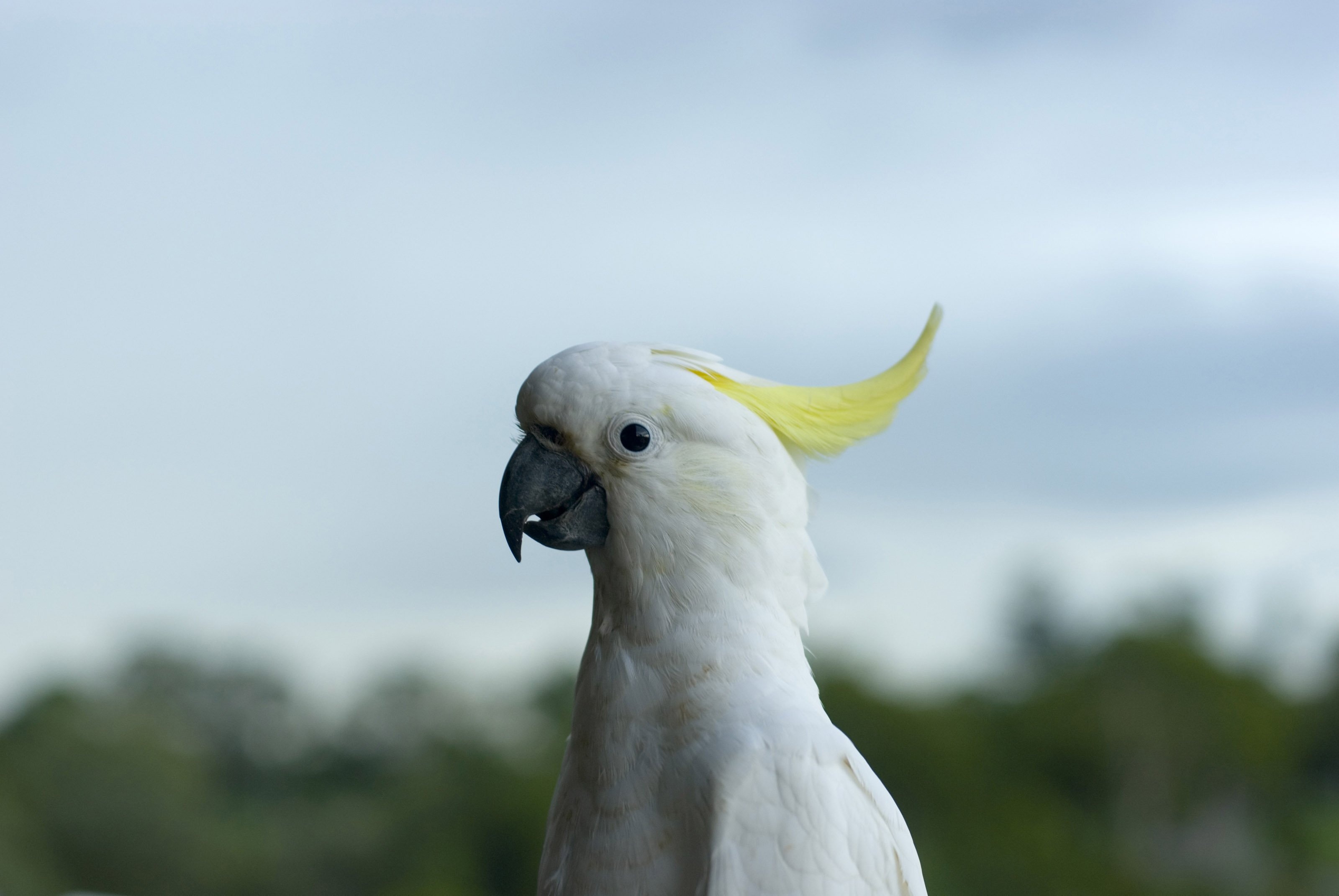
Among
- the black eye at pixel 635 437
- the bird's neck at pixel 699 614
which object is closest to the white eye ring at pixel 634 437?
the black eye at pixel 635 437

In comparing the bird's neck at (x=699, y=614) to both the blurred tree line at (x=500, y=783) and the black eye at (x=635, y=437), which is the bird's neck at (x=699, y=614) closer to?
the black eye at (x=635, y=437)

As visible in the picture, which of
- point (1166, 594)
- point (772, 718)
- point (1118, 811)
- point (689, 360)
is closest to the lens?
point (772, 718)

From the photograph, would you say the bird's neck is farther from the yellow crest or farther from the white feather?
the yellow crest

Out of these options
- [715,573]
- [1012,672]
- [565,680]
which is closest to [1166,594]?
[1012,672]

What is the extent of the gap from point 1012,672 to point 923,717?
0.53 meters

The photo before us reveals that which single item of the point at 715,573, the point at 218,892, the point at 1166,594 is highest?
the point at 715,573

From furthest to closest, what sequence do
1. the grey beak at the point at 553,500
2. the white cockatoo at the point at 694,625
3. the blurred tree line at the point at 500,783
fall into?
the blurred tree line at the point at 500,783
the grey beak at the point at 553,500
the white cockatoo at the point at 694,625

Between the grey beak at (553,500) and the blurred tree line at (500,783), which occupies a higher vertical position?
the grey beak at (553,500)

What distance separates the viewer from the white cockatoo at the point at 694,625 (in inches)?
42.7

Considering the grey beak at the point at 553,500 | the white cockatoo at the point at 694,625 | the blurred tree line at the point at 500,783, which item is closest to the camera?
the white cockatoo at the point at 694,625

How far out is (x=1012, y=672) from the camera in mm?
→ 5562

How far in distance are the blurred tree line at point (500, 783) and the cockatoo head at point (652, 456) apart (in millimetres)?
4366

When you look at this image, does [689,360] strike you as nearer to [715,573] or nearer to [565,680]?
[715,573]

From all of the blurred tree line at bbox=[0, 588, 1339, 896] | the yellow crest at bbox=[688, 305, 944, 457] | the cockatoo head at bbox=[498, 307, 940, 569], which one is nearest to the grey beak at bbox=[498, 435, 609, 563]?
the cockatoo head at bbox=[498, 307, 940, 569]
